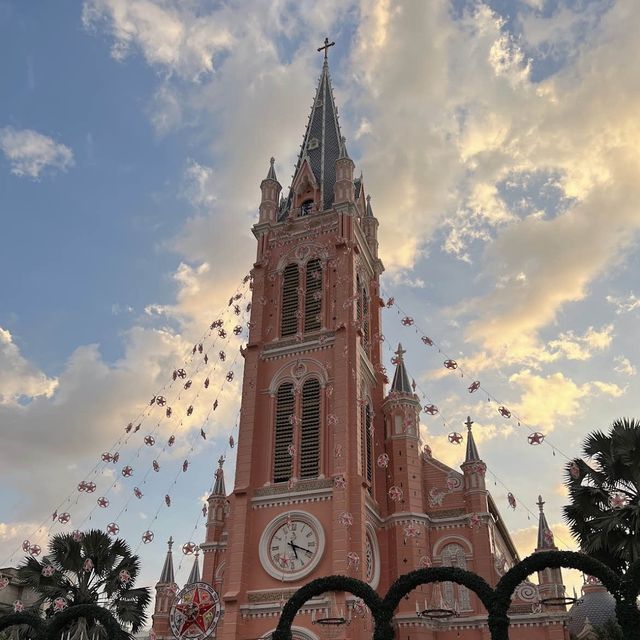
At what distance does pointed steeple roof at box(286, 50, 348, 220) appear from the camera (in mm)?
43500

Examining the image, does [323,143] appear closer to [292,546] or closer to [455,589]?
[292,546]

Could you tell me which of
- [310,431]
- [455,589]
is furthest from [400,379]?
[455,589]

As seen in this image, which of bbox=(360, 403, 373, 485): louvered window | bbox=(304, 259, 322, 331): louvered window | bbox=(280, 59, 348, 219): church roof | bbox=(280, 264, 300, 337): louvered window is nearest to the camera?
bbox=(360, 403, 373, 485): louvered window

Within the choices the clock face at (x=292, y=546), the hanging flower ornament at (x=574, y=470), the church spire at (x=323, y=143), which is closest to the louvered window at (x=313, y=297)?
the church spire at (x=323, y=143)

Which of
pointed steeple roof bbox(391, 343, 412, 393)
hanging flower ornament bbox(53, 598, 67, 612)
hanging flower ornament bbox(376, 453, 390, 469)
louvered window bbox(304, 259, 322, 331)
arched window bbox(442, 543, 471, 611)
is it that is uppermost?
louvered window bbox(304, 259, 322, 331)

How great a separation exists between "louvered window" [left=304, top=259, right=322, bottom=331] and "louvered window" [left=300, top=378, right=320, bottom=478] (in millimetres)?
3356

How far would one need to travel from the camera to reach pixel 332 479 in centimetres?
3091

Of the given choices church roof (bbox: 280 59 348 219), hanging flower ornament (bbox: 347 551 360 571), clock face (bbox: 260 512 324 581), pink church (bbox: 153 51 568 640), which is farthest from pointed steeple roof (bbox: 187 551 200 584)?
church roof (bbox: 280 59 348 219)

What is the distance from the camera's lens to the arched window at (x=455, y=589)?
3167cm

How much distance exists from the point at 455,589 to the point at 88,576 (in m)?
16.4

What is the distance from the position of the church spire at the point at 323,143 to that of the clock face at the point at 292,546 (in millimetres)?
18481

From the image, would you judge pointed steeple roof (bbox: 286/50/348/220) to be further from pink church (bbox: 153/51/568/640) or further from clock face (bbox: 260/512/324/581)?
clock face (bbox: 260/512/324/581)

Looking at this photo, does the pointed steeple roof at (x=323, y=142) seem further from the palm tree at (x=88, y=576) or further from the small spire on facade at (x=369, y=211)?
the palm tree at (x=88, y=576)

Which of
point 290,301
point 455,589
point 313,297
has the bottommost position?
point 455,589
